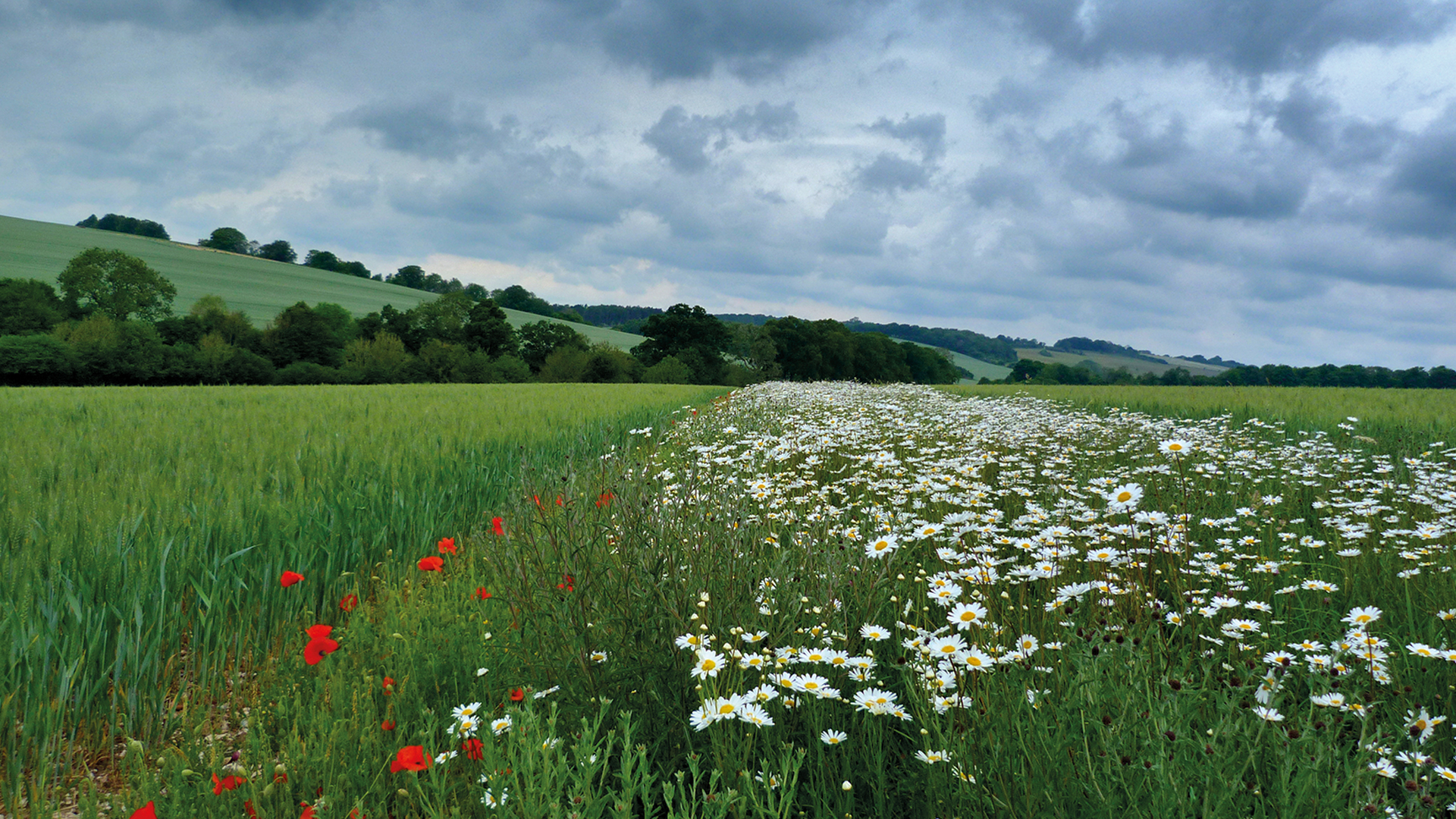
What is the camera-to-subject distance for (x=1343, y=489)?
5.63m

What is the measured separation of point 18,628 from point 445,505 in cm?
315

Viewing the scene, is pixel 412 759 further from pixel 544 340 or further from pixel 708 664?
pixel 544 340

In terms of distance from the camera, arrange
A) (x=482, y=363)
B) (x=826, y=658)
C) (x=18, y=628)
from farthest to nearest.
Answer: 1. (x=482, y=363)
2. (x=18, y=628)
3. (x=826, y=658)

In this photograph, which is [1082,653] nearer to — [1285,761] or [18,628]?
[1285,761]

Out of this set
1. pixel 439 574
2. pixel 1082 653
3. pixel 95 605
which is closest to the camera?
pixel 1082 653

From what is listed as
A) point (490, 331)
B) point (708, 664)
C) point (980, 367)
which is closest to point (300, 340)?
point (490, 331)

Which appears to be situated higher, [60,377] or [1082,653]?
[1082,653]

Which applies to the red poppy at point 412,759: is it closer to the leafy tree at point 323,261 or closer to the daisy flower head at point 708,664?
the daisy flower head at point 708,664

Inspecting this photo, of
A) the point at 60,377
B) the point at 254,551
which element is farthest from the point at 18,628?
the point at 60,377

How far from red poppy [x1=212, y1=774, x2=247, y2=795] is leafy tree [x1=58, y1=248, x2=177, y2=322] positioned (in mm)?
71613

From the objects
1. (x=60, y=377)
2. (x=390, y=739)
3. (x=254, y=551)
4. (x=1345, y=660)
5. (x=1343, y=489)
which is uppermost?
(x=1343, y=489)

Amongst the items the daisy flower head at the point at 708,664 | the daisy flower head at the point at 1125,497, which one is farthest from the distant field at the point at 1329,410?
the daisy flower head at the point at 708,664

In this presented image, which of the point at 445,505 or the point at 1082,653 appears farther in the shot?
the point at 445,505

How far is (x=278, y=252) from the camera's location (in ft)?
351
